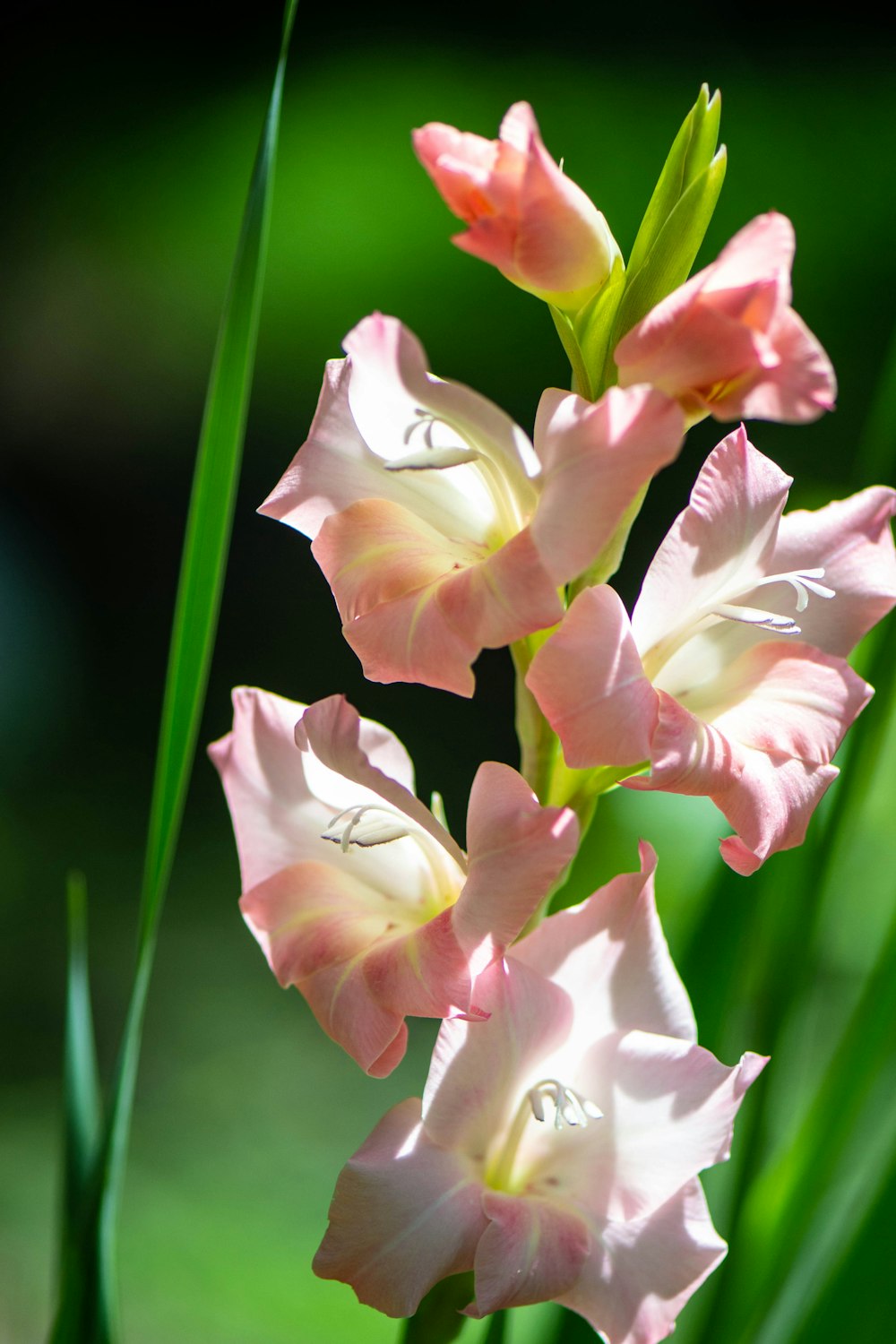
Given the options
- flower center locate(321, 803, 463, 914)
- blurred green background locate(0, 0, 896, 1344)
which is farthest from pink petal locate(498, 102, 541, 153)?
blurred green background locate(0, 0, 896, 1344)

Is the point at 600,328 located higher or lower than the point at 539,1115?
higher

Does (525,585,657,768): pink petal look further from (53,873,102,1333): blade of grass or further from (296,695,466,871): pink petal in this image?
(53,873,102,1333): blade of grass

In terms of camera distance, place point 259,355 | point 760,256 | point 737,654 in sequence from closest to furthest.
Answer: point 760,256
point 737,654
point 259,355

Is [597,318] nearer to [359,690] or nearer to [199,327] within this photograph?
[359,690]

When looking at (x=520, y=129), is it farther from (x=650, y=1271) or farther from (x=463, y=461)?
(x=650, y=1271)

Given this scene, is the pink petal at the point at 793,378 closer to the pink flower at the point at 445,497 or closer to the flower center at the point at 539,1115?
the pink flower at the point at 445,497

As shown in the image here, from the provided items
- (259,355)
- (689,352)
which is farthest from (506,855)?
(259,355)
